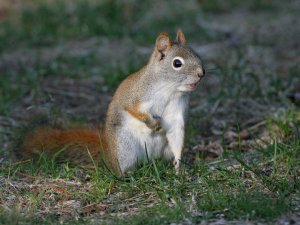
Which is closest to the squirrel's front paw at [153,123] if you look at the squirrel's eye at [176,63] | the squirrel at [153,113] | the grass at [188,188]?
the squirrel at [153,113]

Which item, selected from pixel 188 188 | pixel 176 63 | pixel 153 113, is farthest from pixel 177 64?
pixel 188 188

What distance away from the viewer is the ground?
371 cm

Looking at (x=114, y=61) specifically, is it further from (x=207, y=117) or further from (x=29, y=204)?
(x=29, y=204)

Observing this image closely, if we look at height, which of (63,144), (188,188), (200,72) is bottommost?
(188,188)

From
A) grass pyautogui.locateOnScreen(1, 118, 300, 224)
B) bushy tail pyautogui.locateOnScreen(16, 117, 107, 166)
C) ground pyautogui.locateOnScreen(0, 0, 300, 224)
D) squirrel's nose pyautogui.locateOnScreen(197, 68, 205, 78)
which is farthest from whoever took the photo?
bushy tail pyautogui.locateOnScreen(16, 117, 107, 166)

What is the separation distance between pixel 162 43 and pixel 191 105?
62.9 inches

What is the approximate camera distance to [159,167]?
4.17m

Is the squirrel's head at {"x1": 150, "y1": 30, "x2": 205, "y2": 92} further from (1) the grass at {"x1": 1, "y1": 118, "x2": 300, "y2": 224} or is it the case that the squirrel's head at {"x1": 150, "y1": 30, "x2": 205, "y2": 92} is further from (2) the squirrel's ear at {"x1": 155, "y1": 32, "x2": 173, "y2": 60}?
(1) the grass at {"x1": 1, "y1": 118, "x2": 300, "y2": 224}

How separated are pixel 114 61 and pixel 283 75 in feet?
5.38

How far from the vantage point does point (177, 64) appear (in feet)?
14.1

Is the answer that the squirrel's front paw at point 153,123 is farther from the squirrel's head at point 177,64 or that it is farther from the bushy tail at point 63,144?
the bushy tail at point 63,144

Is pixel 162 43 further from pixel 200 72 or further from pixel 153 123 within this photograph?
pixel 153 123

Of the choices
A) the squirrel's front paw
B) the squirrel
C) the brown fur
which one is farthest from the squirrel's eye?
the brown fur

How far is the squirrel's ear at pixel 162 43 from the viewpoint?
4336mm
